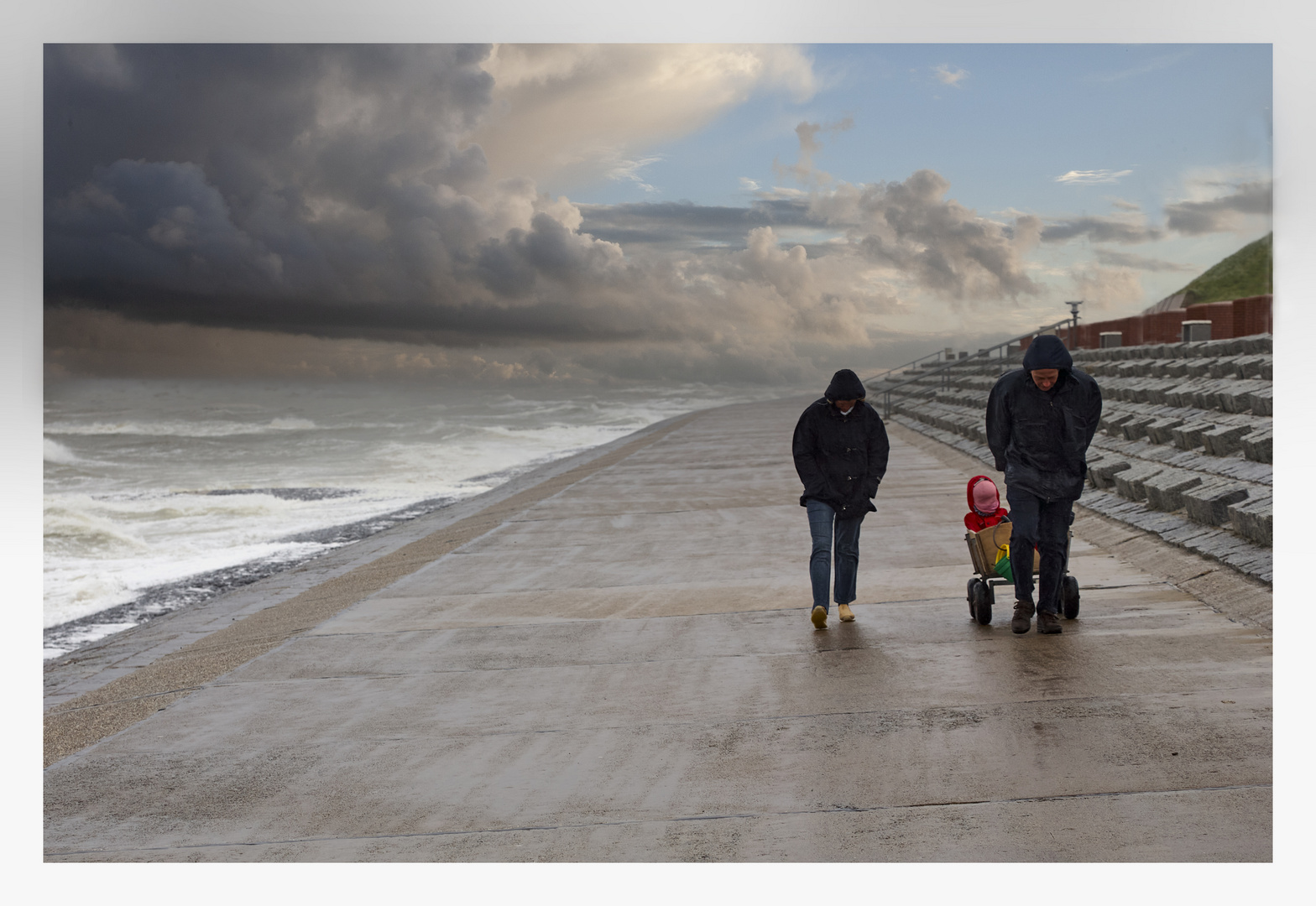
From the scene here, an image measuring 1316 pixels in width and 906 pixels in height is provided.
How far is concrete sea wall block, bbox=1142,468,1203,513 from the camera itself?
8773 mm

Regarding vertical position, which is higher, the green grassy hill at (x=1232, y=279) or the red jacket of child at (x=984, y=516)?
the green grassy hill at (x=1232, y=279)

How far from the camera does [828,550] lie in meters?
6.29

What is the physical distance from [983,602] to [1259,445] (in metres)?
3.83

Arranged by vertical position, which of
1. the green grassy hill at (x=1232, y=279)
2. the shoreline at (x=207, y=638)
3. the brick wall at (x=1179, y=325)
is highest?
the green grassy hill at (x=1232, y=279)

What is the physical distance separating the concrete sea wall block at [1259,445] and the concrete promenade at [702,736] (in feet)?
4.83

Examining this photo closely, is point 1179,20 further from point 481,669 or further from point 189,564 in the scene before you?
point 189,564

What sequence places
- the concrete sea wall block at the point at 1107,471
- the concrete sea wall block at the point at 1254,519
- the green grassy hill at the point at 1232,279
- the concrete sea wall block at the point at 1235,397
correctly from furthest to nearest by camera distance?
the green grassy hill at the point at 1232,279, the concrete sea wall block at the point at 1107,471, the concrete sea wall block at the point at 1235,397, the concrete sea wall block at the point at 1254,519

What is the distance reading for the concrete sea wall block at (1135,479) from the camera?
392 inches

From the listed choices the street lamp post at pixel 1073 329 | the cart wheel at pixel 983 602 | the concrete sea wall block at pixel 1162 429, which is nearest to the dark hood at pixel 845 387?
the cart wheel at pixel 983 602

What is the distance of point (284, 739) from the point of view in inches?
189

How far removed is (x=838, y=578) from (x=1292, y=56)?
11.8 feet

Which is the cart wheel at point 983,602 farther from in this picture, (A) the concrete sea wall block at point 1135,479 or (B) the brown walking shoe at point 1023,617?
(A) the concrete sea wall block at point 1135,479

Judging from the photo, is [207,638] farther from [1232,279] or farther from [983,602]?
[1232,279]

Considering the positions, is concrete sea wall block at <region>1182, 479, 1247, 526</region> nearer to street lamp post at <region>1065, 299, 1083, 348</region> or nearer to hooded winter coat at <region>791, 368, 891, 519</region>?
hooded winter coat at <region>791, 368, 891, 519</region>
